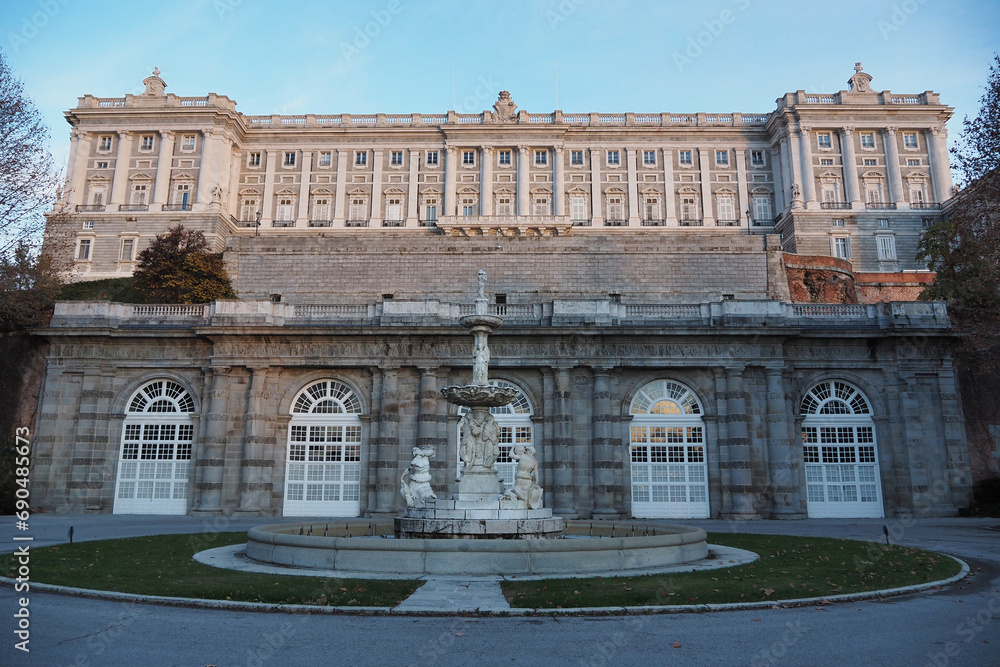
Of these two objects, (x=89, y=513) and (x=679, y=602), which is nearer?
(x=679, y=602)

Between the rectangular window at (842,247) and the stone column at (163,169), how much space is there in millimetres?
69549

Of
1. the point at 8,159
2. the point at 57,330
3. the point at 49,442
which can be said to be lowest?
the point at 49,442

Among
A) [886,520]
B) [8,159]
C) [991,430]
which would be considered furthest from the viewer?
[991,430]

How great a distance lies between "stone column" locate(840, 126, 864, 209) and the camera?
75.5 meters

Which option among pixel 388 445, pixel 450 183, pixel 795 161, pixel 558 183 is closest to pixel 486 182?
pixel 450 183

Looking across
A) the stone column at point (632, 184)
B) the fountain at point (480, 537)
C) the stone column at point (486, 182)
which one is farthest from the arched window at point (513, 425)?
the stone column at point (632, 184)

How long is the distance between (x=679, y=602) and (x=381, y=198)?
244 ft

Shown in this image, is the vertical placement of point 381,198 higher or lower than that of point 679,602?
higher

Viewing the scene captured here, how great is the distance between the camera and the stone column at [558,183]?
80312mm

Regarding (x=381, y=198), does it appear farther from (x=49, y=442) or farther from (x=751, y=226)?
(x=49, y=442)

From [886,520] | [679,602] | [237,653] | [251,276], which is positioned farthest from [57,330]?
[886,520]

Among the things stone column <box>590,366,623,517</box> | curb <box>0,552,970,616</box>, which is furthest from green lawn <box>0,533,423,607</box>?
stone column <box>590,366,623,517</box>

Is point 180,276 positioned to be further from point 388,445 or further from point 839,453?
point 839,453

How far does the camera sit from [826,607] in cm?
1200
